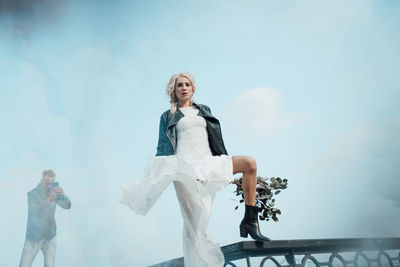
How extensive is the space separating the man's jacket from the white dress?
5.30 feet

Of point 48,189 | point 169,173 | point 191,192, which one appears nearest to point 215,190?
point 191,192

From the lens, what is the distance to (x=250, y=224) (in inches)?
135

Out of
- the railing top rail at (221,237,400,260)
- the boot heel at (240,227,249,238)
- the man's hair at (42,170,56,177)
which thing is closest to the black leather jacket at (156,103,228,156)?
the boot heel at (240,227,249,238)

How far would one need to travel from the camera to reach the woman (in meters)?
3.10

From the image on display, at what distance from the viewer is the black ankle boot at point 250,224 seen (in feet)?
11.1

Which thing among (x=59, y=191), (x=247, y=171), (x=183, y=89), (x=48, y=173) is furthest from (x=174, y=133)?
(x=48, y=173)

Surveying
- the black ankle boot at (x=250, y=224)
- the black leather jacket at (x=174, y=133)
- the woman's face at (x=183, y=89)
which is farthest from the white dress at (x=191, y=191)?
the woman's face at (x=183, y=89)

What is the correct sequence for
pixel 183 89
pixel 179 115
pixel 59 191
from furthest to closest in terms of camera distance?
pixel 59 191 → pixel 183 89 → pixel 179 115

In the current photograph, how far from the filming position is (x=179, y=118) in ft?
12.2

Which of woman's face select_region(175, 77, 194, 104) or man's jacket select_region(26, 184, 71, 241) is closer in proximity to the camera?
woman's face select_region(175, 77, 194, 104)

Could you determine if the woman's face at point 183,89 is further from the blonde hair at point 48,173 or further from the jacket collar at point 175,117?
the blonde hair at point 48,173

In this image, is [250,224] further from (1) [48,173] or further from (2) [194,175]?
(1) [48,173]

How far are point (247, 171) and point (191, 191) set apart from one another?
0.68m

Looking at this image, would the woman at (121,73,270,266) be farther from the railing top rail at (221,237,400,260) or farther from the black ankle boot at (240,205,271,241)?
the railing top rail at (221,237,400,260)
